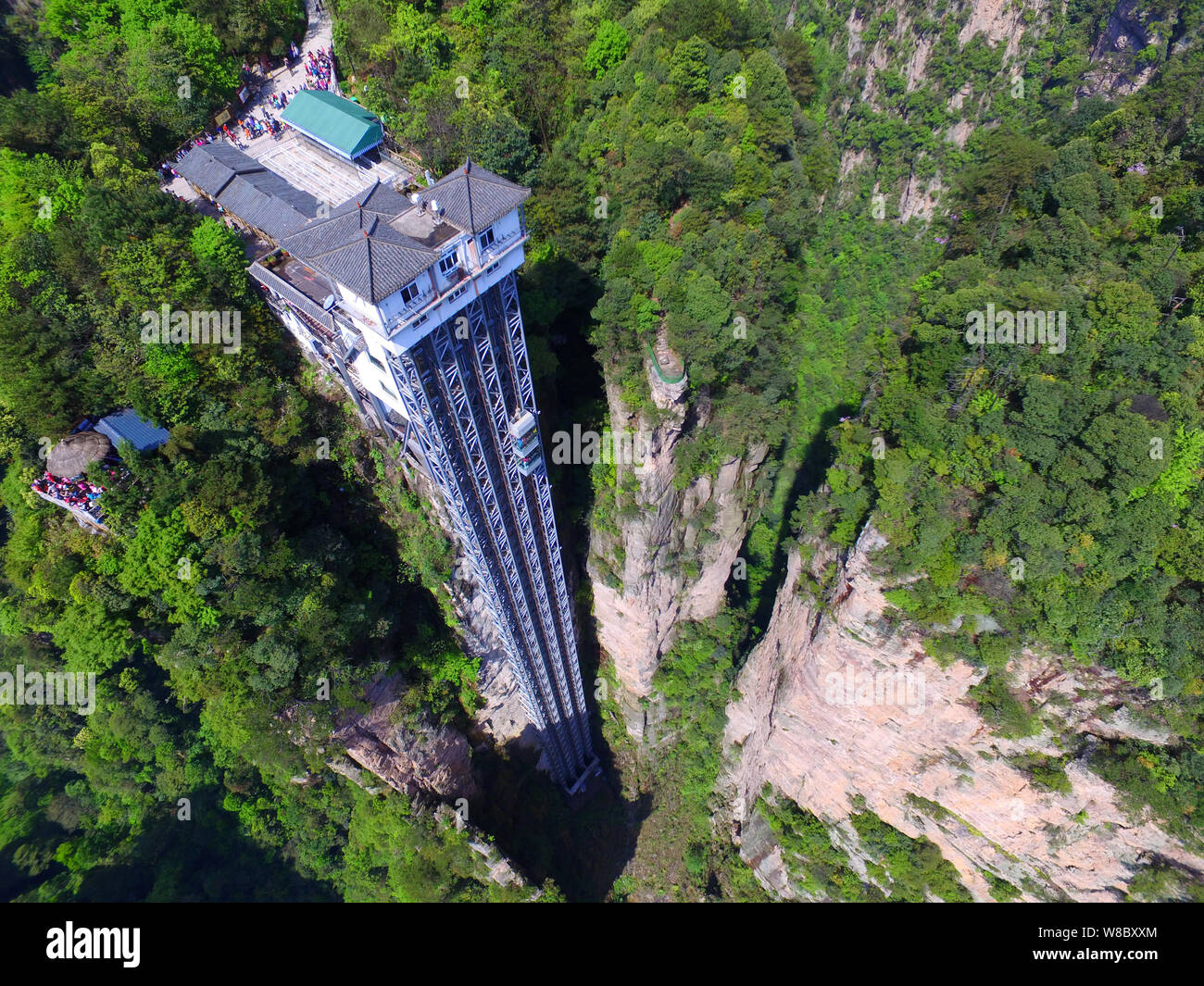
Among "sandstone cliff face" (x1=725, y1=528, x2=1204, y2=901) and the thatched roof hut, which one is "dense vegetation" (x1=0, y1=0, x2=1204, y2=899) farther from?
"sandstone cliff face" (x1=725, y1=528, x2=1204, y2=901)

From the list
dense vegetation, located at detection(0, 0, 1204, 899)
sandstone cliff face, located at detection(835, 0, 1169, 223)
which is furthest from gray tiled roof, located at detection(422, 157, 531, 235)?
sandstone cliff face, located at detection(835, 0, 1169, 223)

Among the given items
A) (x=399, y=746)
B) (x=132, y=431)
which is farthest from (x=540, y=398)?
(x=399, y=746)

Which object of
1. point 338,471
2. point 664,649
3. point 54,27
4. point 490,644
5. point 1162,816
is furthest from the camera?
point 664,649

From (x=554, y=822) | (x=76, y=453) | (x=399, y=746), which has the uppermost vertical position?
(x=76, y=453)

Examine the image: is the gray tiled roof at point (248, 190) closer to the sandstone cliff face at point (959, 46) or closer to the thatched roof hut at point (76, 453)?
the thatched roof hut at point (76, 453)

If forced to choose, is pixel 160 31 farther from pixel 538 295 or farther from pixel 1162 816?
pixel 1162 816

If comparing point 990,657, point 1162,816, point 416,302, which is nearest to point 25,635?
point 416,302

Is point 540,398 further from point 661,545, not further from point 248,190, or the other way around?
point 248,190
